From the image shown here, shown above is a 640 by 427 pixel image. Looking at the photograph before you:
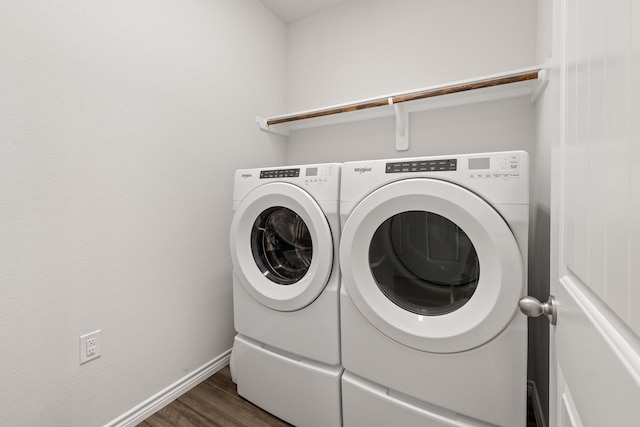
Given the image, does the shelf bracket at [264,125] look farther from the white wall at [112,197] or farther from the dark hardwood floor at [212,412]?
the dark hardwood floor at [212,412]

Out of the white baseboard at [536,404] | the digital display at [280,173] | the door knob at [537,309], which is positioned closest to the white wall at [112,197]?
the digital display at [280,173]

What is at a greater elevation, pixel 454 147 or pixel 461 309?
pixel 454 147

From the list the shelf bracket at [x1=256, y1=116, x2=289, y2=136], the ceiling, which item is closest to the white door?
the shelf bracket at [x1=256, y1=116, x2=289, y2=136]

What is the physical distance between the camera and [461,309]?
3.09ft

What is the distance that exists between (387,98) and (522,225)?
3.58 feet

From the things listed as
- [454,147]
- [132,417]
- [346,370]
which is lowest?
[132,417]

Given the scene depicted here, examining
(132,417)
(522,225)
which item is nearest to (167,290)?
(132,417)

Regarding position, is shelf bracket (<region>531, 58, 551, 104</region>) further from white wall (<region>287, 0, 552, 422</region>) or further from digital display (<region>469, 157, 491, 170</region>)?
digital display (<region>469, 157, 491, 170</region>)

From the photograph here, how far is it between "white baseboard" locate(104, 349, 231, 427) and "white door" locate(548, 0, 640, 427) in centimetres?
155

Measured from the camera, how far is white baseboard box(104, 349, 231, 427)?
124 cm

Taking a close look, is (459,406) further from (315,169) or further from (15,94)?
(15,94)

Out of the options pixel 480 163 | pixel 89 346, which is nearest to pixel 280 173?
pixel 480 163

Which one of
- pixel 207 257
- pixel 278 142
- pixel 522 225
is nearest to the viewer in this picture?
pixel 522 225

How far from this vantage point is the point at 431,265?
111 centimetres
